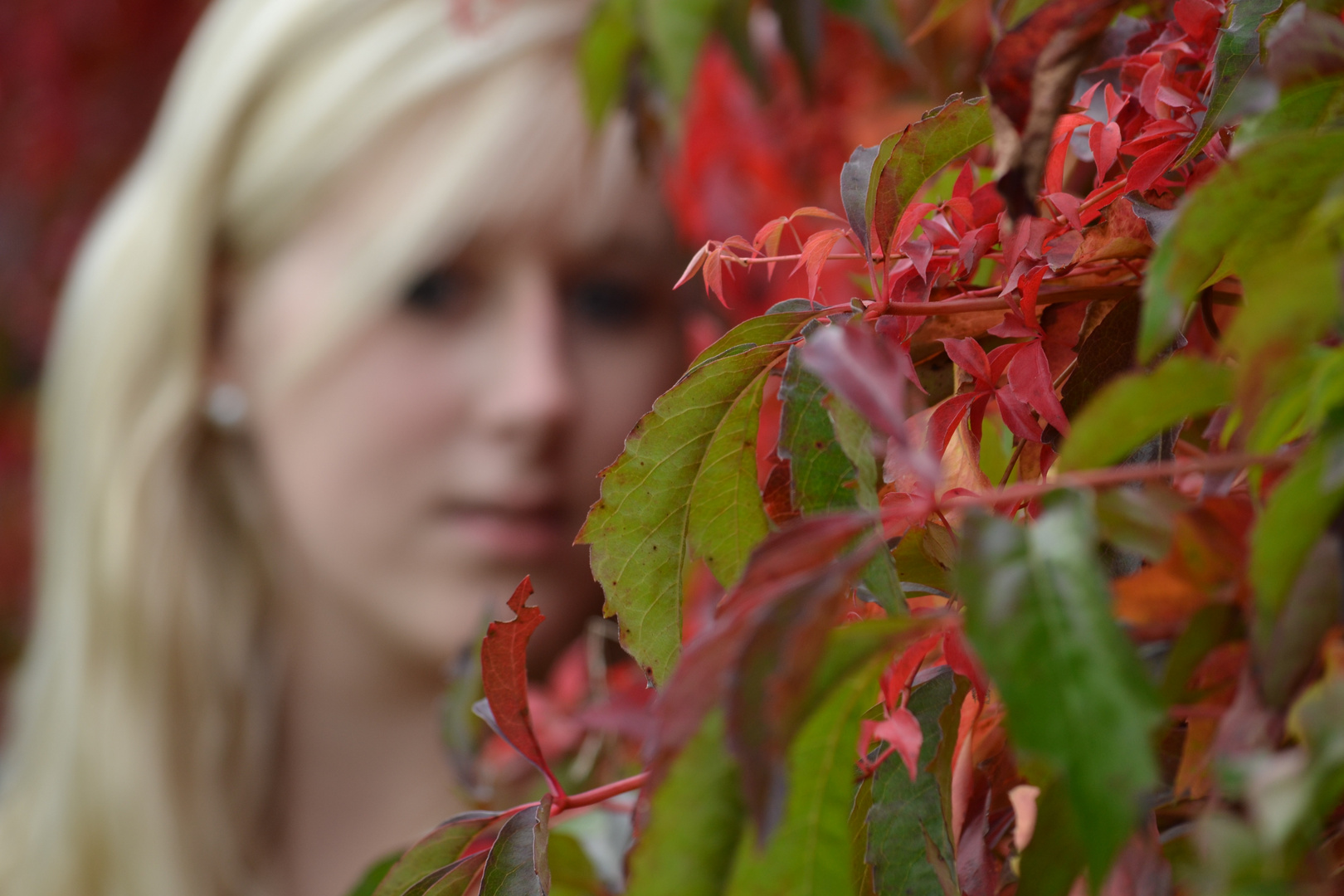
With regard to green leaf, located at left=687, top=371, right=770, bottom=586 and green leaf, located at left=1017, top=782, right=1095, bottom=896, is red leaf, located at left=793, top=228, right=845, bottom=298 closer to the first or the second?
green leaf, located at left=687, top=371, right=770, bottom=586

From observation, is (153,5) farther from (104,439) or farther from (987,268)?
(987,268)

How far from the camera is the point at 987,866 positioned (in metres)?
0.28

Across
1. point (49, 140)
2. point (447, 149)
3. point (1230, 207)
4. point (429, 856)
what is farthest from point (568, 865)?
point (49, 140)

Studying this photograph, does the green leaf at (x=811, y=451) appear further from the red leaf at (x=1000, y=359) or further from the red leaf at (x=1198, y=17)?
the red leaf at (x=1198, y=17)

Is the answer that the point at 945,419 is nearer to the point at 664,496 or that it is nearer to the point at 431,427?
A: the point at 664,496

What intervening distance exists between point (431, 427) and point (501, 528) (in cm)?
15

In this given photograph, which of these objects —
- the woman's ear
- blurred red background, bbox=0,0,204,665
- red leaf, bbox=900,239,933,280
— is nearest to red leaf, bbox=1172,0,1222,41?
red leaf, bbox=900,239,933,280

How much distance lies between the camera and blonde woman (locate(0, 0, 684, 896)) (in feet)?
4.45

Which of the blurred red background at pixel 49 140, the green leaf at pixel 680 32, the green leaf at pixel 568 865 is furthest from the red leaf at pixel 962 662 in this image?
the blurred red background at pixel 49 140

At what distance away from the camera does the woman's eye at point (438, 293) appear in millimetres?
1395

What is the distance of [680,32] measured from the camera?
0.70 metres

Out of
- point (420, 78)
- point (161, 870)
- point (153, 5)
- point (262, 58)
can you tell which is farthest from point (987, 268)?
point (153, 5)

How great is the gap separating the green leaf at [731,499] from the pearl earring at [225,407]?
148 cm

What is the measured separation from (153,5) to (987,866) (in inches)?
118
